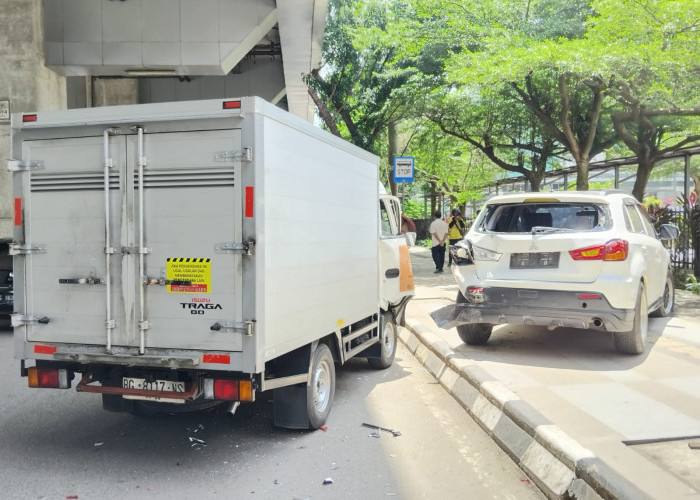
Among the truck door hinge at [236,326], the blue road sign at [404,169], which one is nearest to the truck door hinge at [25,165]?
the truck door hinge at [236,326]

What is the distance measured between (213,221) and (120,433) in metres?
2.15

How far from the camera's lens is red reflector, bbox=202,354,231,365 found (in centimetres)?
439

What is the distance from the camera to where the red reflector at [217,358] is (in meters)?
4.39

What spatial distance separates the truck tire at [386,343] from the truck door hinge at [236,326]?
3.47m

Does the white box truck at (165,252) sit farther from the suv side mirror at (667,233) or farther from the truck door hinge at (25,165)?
the suv side mirror at (667,233)

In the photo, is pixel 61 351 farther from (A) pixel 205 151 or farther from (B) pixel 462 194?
(B) pixel 462 194

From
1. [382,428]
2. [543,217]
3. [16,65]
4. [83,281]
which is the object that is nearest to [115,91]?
[16,65]

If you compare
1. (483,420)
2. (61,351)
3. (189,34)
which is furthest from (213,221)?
(189,34)

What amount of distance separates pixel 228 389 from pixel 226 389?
0.05ft

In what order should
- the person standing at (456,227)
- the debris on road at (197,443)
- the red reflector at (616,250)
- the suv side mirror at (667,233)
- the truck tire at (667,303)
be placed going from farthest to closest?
the person standing at (456,227) → the truck tire at (667,303) → the suv side mirror at (667,233) → the red reflector at (616,250) → the debris on road at (197,443)

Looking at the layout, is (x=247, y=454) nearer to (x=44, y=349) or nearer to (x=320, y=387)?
(x=320, y=387)

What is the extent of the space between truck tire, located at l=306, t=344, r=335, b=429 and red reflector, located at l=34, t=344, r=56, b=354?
1947 mm

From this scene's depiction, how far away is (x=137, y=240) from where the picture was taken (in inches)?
179

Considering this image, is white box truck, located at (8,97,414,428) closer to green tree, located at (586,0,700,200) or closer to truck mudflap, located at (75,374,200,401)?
truck mudflap, located at (75,374,200,401)
